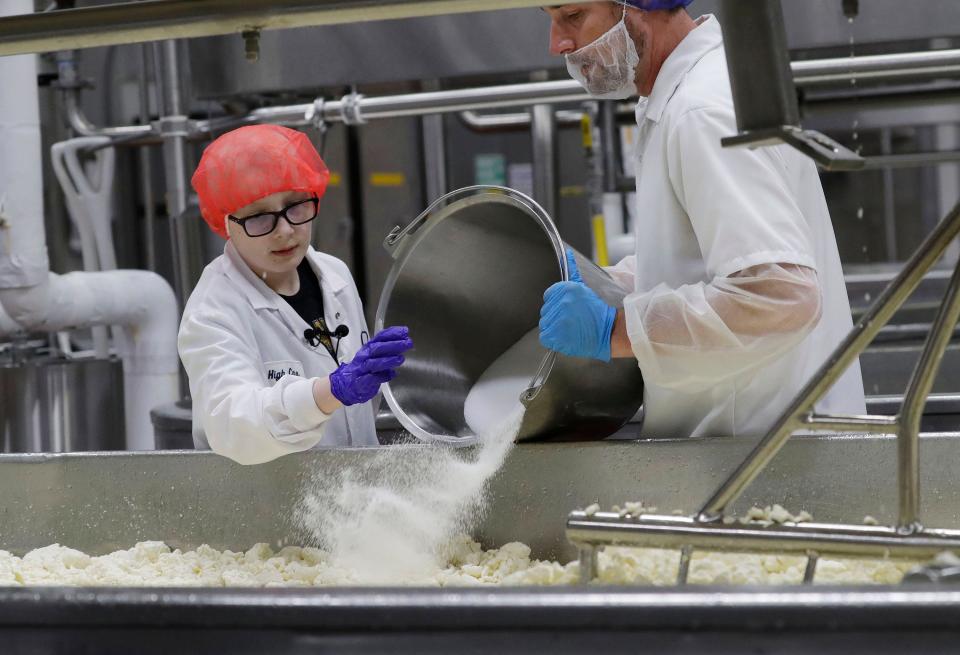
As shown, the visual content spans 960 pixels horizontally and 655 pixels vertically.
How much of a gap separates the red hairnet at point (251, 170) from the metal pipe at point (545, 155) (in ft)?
6.19

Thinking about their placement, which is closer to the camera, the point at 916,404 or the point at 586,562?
the point at 916,404

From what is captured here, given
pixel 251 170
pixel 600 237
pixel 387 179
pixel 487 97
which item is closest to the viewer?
pixel 251 170

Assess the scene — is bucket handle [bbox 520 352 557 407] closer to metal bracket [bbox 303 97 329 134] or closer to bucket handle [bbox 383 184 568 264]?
bucket handle [bbox 383 184 568 264]

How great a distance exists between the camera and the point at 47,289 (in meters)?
3.24

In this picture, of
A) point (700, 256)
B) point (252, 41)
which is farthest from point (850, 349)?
point (252, 41)

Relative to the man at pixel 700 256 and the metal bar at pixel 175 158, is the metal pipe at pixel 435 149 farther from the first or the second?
the man at pixel 700 256

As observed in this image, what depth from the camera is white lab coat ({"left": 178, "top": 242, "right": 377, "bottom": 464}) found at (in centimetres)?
153

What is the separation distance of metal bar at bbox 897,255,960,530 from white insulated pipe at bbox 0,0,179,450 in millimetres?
2710

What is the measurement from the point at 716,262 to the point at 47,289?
2428 mm

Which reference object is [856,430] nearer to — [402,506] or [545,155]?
[402,506]

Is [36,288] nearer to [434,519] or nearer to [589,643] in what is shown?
[434,519]

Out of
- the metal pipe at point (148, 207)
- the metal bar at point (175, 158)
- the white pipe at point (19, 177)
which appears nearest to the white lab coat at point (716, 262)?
the metal bar at point (175, 158)

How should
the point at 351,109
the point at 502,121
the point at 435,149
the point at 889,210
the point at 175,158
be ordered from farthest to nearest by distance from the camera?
the point at 889,210 → the point at 435,149 → the point at 502,121 → the point at 175,158 → the point at 351,109

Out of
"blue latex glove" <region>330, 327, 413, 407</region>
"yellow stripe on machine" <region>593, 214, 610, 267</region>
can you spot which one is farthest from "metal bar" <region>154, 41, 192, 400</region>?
"blue latex glove" <region>330, 327, 413, 407</region>
